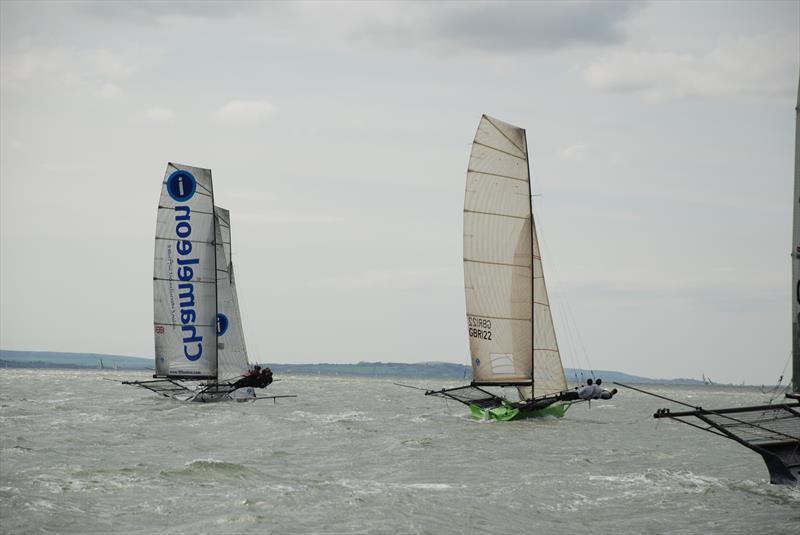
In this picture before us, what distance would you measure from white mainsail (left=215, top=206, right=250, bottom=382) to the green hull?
636 inches

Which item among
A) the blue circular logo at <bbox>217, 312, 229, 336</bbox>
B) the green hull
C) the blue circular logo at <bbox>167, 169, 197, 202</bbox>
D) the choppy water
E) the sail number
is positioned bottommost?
the choppy water

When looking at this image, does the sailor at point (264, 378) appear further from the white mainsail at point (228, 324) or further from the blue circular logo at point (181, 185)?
the blue circular logo at point (181, 185)

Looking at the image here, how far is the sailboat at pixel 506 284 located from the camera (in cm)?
4409

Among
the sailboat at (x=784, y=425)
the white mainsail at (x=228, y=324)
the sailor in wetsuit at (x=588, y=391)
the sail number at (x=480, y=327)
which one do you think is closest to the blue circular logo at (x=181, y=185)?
the white mainsail at (x=228, y=324)

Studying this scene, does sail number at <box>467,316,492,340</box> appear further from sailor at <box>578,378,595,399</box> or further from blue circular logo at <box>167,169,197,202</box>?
blue circular logo at <box>167,169,197,202</box>

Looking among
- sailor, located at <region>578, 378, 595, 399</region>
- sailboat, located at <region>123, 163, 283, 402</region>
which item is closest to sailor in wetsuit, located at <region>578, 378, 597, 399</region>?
sailor, located at <region>578, 378, 595, 399</region>

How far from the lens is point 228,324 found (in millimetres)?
57062

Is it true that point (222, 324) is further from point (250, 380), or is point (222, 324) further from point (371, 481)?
point (371, 481)

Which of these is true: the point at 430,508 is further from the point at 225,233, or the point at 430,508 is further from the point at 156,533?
the point at 225,233

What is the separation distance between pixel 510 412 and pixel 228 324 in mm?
19720

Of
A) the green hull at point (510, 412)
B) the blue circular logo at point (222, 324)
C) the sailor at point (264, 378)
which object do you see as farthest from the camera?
the blue circular logo at point (222, 324)

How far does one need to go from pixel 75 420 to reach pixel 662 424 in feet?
99.3

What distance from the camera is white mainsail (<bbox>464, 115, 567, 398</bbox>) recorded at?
145 ft

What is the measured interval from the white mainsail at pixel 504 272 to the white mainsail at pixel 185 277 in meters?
15.9
